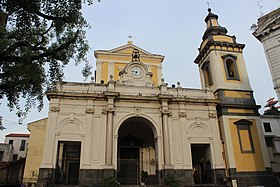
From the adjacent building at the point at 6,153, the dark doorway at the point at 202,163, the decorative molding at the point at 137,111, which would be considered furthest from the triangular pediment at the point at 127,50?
the adjacent building at the point at 6,153

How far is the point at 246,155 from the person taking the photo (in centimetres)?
1667

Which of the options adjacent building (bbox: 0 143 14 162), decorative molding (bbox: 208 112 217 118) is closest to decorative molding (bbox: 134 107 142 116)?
decorative molding (bbox: 208 112 217 118)

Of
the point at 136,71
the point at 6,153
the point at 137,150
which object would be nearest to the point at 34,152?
the point at 137,150

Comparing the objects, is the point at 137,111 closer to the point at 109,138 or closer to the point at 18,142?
the point at 109,138

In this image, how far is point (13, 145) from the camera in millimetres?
39062

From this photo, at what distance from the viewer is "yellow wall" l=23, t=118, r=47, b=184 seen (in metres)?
16.0

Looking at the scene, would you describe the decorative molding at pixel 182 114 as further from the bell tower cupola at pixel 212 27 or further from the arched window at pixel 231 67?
the bell tower cupola at pixel 212 27

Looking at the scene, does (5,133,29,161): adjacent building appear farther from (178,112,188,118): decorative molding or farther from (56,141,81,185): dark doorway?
(178,112,188,118): decorative molding

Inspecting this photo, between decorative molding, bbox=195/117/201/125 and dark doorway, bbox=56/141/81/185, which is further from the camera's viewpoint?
decorative molding, bbox=195/117/201/125

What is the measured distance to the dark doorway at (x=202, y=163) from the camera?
17.0m

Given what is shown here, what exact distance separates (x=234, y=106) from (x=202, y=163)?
509cm

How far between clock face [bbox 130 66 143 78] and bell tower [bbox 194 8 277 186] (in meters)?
5.51

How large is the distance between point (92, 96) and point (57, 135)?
3404 millimetres

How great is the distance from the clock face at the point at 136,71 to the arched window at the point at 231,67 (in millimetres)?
7095
